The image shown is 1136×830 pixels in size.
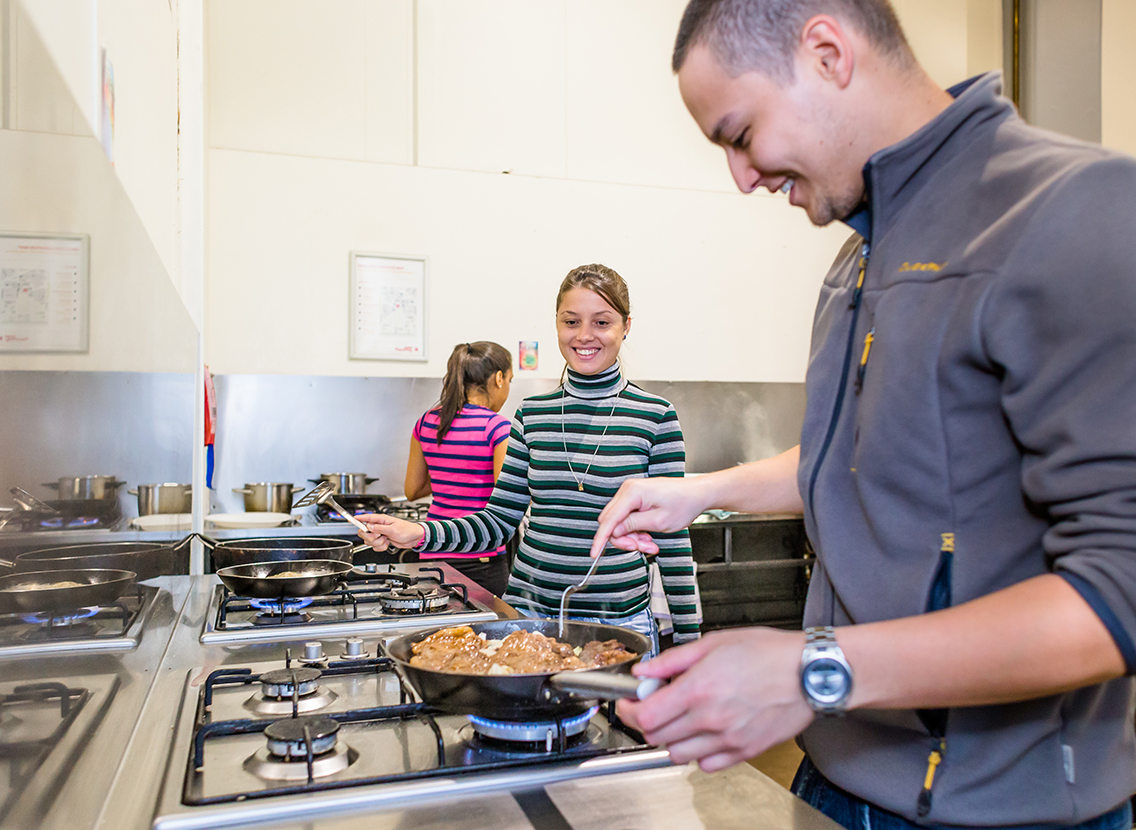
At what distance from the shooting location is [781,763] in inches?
114

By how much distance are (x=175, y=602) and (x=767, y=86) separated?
4.78 ft

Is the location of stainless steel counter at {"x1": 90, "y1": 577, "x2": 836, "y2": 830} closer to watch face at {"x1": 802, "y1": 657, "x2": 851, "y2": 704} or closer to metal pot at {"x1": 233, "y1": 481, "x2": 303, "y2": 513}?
watch face at {"x1": 802, "y1": 657, "x2": 851, "y2": 704}

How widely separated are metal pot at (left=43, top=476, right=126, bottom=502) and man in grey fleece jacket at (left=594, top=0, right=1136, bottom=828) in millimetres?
534

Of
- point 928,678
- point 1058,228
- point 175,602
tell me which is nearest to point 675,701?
point 928,678

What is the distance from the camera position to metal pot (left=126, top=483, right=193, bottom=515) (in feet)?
4.17

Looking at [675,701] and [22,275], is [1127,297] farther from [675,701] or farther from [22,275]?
[22,275]

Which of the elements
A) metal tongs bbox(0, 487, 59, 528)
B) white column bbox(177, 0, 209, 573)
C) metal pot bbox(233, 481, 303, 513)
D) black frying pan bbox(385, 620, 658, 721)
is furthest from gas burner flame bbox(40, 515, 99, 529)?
metal pot bbox(233, 481, 303, 513)

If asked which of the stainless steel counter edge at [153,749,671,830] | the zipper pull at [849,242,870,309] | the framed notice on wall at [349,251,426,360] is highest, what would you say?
the framed notice on wall at [349,251,426,360]

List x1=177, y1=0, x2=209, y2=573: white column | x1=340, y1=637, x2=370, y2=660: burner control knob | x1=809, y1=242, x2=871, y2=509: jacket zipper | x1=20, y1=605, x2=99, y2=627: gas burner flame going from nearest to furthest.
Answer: x1=20, y1=605, x2=99, y2=627: gas burner flame, x1=809, y1=242, x2=871, y2=509: jacket zipper, x1=340, y1=637, x2=370, y2=660: burner control knob, x1=177, y1=0, x2=209, y2=573: white column

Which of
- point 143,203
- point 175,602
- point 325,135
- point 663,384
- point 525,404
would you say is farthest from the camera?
point 663,384

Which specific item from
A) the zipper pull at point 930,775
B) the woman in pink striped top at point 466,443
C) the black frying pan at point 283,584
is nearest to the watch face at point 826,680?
the zipper pull at point 930,775

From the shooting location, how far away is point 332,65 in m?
3.90

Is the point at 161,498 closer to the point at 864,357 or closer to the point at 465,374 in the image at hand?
the point at 864,357

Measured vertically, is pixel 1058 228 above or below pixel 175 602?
above
